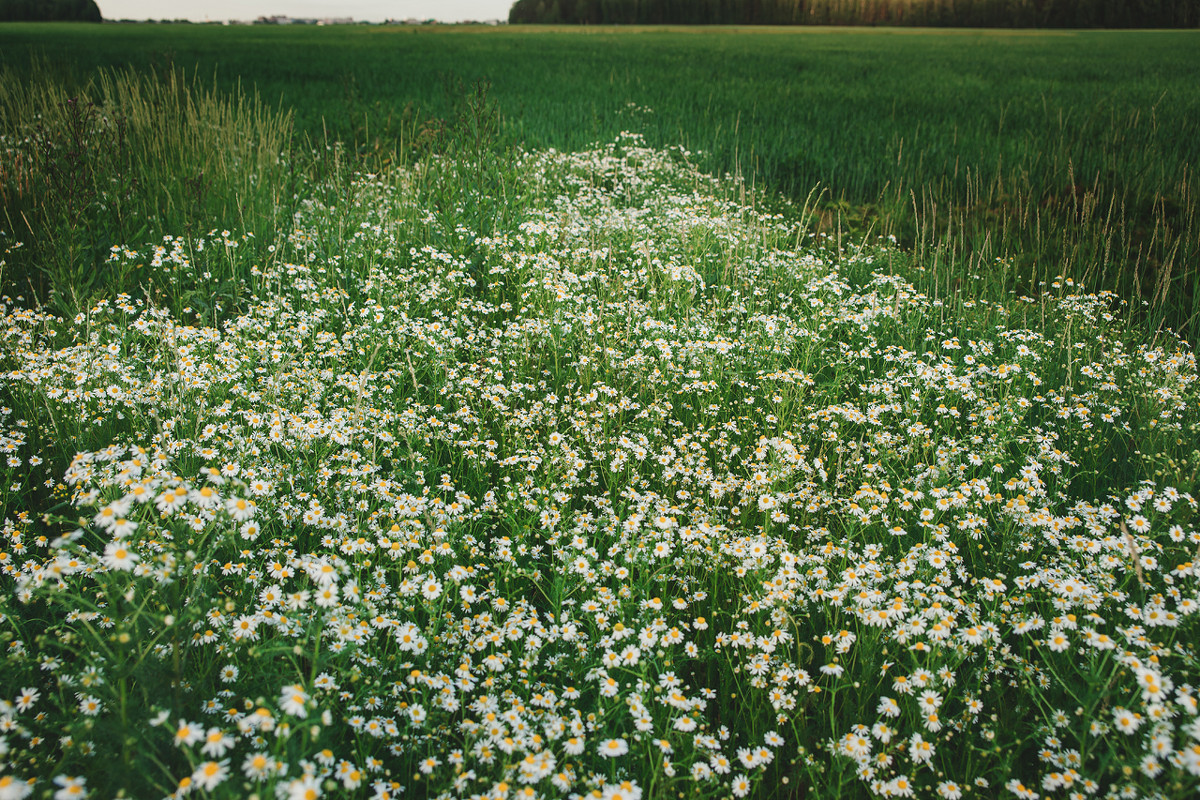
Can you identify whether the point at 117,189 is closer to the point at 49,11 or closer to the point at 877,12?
the point at 877,12

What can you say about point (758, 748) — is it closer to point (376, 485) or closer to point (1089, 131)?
point (376, 485)

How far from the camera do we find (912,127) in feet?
33.8

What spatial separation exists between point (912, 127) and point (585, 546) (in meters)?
10.7

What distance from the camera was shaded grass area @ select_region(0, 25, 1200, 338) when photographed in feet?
19.9

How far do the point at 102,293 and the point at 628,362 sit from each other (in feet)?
12.5

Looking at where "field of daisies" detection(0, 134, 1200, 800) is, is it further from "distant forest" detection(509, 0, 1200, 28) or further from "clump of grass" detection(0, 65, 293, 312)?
"distant forest" detection(509, 0, 1200, 28)

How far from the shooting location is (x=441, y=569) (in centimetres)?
255

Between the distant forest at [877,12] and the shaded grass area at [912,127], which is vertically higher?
the distant forest at [877,12]

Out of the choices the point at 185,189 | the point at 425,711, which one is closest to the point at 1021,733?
the point at 425,711

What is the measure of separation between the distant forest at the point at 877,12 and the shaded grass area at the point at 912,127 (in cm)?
2137

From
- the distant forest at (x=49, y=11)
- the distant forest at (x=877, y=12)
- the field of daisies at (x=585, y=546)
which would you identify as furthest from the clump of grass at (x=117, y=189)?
the distant forest at (x=49, y=11)

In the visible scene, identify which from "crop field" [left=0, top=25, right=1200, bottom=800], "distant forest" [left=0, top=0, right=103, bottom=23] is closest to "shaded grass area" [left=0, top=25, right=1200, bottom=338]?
"crop field" [left=0, top=25, right=1200, bottom=800]

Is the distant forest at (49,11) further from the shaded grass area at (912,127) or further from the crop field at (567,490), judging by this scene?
the crop field at (567,490)

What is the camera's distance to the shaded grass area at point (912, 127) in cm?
607
